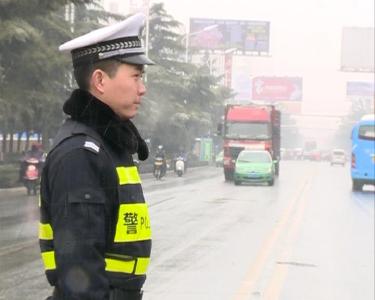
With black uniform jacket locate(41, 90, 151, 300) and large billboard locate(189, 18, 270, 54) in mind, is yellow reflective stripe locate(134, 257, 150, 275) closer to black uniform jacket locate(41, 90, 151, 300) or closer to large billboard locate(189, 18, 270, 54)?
black uniform jacket locate(41, 90, 151, 300)

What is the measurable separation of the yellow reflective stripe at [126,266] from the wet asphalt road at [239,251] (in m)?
4.74

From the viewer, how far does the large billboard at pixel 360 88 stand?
95250mm

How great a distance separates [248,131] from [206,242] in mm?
21820

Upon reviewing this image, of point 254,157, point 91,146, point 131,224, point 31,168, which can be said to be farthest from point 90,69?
point 254,157

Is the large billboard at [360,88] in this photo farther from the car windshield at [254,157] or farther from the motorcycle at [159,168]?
the car windshield at [254,157]

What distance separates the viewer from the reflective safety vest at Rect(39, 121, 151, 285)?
2352 millimetres

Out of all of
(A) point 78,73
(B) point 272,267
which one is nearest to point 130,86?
(A) point 78,73

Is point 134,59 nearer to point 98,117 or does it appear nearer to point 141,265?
point 98,117

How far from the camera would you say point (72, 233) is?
2225 mm

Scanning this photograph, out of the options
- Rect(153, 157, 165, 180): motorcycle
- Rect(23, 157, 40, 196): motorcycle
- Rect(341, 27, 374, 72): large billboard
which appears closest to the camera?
Rect(23, 157, 40, 196): motorcycle

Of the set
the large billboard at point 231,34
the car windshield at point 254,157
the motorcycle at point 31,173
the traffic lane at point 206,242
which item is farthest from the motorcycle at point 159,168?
the large billboard at point 231,34

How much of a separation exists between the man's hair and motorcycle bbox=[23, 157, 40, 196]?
18742 mm

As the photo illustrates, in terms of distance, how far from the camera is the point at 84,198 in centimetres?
225

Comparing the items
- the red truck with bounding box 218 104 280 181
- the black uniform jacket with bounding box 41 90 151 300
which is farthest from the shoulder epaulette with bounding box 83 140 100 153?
the red truck with bounding box 218 104 280 181
